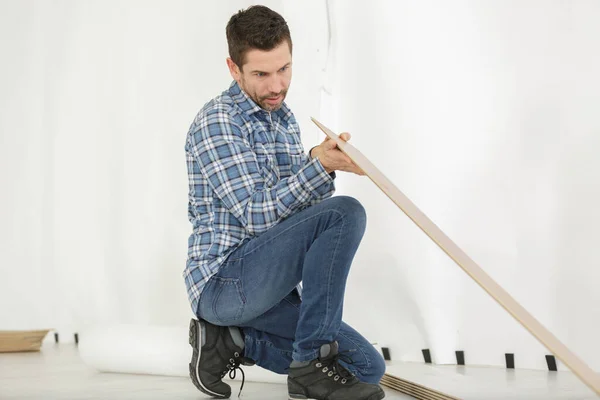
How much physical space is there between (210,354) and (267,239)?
1.19 feet

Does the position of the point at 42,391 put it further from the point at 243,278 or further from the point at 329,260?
the point at 329,260

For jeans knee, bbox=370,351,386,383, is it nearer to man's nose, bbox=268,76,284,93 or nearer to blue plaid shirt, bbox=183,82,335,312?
blue plaid shirt, bbox=183,82,335,312

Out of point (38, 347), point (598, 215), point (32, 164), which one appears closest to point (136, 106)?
point (32, 164)

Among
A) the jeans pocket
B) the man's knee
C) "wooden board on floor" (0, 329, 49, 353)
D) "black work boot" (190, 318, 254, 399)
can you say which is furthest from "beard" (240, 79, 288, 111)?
"wooden board on floor" (0, 329, 49, 353)

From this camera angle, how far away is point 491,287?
1.29 metres

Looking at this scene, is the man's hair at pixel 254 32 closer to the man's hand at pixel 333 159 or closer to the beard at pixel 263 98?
the beard at pixel 263 98

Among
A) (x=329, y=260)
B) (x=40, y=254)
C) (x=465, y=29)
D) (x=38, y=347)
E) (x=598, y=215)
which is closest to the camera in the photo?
(x=329, y=260)

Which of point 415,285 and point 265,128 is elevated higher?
point 265,128

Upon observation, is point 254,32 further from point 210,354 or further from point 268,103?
point 210,354

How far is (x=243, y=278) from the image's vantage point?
1931 mm

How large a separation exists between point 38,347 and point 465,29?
2.42 meters

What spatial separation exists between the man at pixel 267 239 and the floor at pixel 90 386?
0.16m

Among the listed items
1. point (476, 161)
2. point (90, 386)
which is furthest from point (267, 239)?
point (476, 161)

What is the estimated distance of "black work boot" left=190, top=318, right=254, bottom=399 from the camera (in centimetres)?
205
